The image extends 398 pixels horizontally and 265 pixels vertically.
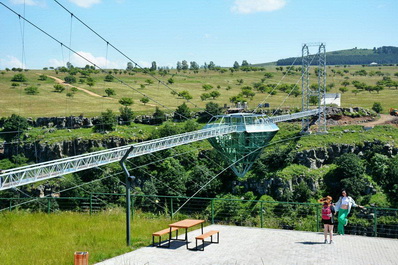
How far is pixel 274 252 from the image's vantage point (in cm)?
1217

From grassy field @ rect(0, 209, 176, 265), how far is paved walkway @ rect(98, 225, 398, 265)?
104cm

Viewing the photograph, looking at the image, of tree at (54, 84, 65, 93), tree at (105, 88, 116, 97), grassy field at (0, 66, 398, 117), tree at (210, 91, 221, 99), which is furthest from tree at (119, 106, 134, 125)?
tree at (54, 84, 65, 93)

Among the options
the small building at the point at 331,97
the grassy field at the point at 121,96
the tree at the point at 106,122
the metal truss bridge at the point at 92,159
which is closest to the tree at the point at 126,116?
the tree at the point at 106,122

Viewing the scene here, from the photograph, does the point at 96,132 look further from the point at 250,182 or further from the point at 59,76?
the point at 59,76

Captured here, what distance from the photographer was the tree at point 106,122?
61375 millimetres

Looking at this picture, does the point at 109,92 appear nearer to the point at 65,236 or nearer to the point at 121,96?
the point at 121,96

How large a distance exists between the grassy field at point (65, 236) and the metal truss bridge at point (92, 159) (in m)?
2.15

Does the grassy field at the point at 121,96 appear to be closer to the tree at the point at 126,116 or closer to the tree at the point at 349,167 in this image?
the tree at the point at 126,116

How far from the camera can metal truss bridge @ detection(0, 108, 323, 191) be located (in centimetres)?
1922

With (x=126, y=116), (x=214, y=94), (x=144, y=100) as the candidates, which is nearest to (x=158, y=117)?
(x=126, y=116)

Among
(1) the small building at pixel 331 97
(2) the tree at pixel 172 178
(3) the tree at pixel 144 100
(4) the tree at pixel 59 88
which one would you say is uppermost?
(4) the tree at pixel 59 88

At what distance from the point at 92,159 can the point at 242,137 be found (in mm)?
17176

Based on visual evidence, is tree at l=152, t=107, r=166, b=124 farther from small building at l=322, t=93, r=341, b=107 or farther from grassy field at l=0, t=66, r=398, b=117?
small building at l=322, t=93, r=341, b=107

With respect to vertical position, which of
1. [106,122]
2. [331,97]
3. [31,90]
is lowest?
[106,122]
